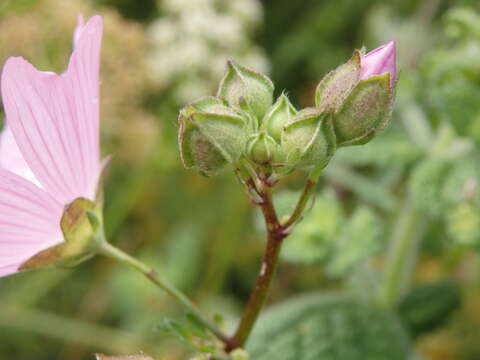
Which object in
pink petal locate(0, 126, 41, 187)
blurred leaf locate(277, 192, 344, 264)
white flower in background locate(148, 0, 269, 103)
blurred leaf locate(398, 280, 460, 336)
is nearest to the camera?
pink petal locate(0, 126, 41, 187)

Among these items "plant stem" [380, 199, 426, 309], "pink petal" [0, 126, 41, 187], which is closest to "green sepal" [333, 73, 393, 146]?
"pink petal" [0, 126, 41, 187]

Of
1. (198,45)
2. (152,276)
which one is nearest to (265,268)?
(152,276)

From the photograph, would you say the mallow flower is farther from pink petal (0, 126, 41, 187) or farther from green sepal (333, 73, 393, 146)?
pink petal (0, 126, 41, 187)

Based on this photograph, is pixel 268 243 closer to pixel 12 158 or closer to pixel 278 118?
pixel 278 118

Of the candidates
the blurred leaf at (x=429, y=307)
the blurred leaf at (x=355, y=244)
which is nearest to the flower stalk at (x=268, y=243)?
the blurred leaf at (x=355, y=244)

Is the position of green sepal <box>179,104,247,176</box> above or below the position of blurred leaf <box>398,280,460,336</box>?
above

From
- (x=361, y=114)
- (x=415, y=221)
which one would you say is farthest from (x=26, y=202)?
(x=415, y=221)

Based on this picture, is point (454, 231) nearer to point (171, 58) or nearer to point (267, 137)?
point (267, 137)
